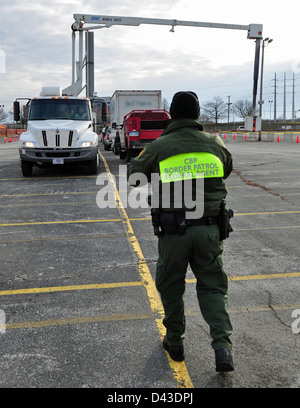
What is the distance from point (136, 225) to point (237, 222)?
68.6 inches

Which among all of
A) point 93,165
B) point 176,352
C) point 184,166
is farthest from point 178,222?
point 93,165

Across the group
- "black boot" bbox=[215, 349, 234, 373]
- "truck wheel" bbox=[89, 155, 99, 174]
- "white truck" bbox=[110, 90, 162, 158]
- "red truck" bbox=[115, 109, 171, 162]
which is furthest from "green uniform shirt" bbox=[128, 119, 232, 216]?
"white truck" bbox=[110, 90, 162, 158]

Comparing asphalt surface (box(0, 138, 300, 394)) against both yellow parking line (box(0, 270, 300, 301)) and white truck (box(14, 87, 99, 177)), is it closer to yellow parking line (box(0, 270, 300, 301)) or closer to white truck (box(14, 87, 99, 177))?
yellow parking line (box(0, 270, 300, 301))

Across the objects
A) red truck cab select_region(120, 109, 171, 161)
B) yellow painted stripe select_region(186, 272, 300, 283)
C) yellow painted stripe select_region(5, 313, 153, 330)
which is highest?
red truck cab select_region(120, 109, 171, 161)

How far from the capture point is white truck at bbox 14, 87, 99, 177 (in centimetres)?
1227

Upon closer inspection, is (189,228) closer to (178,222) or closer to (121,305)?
(178,222)

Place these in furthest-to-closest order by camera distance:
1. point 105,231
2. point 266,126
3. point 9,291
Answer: point 266,126 → point 105,231 → point 9,291

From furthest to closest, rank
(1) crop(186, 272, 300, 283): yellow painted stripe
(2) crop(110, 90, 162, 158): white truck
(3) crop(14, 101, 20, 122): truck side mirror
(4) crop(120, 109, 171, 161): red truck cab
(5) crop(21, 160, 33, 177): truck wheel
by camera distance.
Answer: (2) crop(110, 90, 162, 158): white truck → (4) crop(120, 109, 171, 161): red truck cab → (3) crop(14, 101, 20, 122): truck side mirror → (5) crop(21, 160, 33, 177): truck wheel → (1) crop(186, 272, 300, 283): yellow painted stripe

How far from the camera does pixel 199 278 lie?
2926 mm

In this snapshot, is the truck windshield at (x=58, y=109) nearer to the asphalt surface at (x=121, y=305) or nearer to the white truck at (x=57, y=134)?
the white truck at (x=57, y=134)
